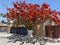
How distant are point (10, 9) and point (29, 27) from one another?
12.2ft

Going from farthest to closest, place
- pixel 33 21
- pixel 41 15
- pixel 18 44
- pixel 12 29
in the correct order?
1. pixel 12 29
2. pixel 33 21
3. pixel 41 15
4. pixel 18 44

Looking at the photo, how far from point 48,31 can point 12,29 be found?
539 inches

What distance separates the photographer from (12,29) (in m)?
43.8

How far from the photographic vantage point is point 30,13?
26.5 m

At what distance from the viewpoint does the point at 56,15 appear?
27.5 m

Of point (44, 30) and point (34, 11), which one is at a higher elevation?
point (34, 11)

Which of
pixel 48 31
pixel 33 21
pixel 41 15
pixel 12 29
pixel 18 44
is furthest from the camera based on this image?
pixel 12 29

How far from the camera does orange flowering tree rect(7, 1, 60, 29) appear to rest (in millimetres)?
26438

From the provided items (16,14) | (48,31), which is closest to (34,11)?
(16,14)

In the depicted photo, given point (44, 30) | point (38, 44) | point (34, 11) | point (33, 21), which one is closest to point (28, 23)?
point (33, 21)

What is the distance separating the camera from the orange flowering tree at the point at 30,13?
26.4 meters

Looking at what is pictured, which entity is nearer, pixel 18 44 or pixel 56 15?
pixel 18 44

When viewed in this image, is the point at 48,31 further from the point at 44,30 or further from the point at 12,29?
the point at 12,29

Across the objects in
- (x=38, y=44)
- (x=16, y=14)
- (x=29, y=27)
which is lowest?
(x=38, y=44)
